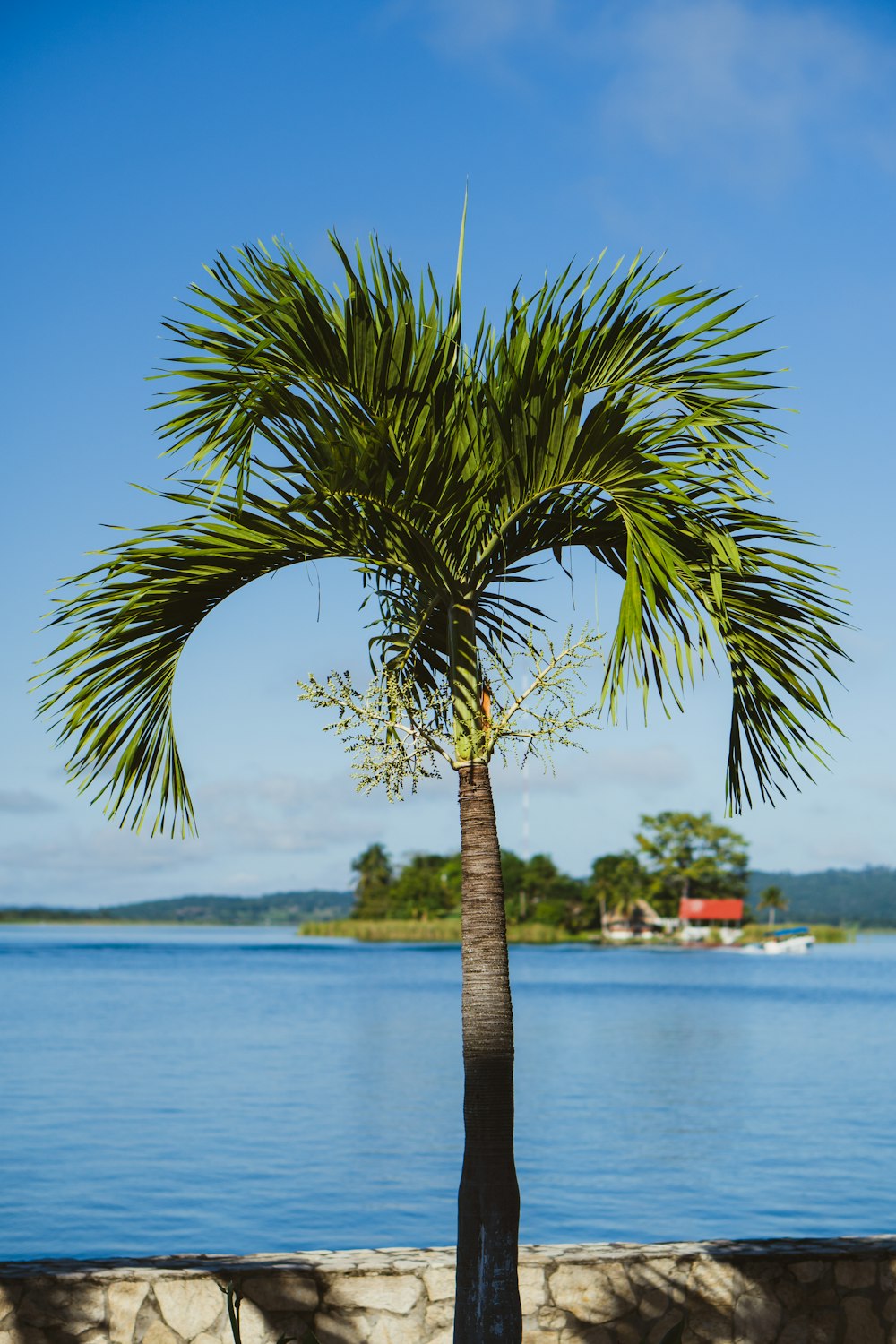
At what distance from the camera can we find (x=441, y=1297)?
5590 millimetres

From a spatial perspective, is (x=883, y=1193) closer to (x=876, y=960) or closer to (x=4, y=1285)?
(x=4, y=1285)

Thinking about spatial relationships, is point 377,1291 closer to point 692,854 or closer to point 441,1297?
point 441,1297

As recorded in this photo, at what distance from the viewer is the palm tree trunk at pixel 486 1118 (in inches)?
179

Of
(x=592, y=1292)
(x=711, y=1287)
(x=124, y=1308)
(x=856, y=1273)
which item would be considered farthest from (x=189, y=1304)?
(x=856, y=1273)

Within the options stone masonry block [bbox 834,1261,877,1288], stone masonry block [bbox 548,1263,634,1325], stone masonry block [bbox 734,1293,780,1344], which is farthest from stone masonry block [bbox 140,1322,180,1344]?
stone masonry block [bbox 834,1261,877,1288]

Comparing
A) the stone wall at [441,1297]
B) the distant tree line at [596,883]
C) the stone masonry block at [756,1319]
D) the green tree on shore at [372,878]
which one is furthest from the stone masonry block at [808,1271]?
the green tree on shore at [372,878]

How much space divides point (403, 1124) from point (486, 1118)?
1637 centimetres

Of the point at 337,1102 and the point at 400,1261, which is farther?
the point at 337,1102

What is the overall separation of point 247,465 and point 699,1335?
4047 millimetres

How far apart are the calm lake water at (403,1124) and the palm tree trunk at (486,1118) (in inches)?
350

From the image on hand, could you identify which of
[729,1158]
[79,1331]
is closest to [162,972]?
[729,1158]

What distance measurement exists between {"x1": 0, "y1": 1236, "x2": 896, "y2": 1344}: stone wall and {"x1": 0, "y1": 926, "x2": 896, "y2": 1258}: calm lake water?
7.69 meters

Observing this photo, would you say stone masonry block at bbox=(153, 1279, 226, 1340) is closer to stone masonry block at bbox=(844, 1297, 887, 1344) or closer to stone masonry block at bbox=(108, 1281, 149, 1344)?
stone masonry block at bbox=(108, 1281, 149, 1344)

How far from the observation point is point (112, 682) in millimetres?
5195
